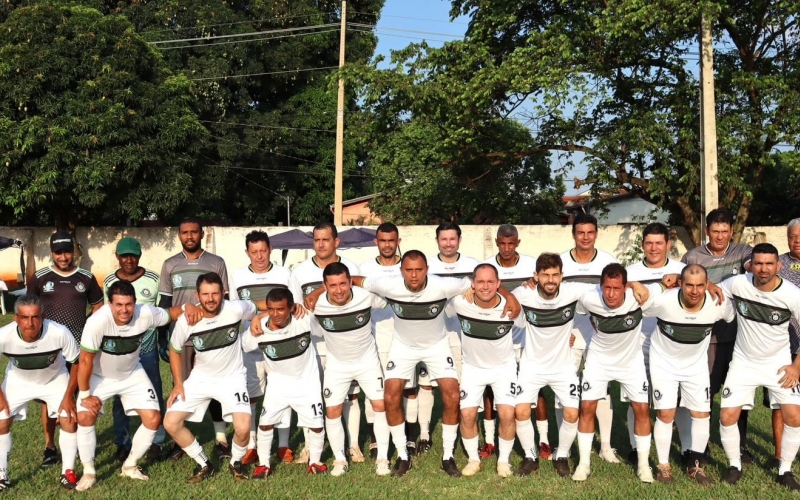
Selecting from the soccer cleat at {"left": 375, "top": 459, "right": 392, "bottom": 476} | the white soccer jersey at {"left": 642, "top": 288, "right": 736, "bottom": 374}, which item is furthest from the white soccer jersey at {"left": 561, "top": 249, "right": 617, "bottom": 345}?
the soccer cleat at {"left": 375, "top": 459, "right": 392, "bottom": 476}

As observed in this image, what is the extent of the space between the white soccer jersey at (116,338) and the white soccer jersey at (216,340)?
0.86 ft

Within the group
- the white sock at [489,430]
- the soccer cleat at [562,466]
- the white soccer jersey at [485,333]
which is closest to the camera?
the soccer cleat at [562,466]

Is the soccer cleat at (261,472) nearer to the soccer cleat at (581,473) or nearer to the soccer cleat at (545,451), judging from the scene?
the soccer cleat at (545,451)

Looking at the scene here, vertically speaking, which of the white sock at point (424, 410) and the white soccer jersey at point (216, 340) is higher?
the white soccer jersey at point (216, 340)

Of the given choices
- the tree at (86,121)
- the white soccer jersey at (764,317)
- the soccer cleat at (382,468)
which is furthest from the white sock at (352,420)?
the tree at (86,121)

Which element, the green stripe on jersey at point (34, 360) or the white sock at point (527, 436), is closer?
the green stripe on jersey at point (34, 360)

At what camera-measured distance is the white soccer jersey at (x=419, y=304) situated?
6.09m

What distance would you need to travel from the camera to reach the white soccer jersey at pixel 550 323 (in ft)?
19.5

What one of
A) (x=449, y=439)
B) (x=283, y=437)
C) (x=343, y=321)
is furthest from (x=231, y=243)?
(x=449, y=439)

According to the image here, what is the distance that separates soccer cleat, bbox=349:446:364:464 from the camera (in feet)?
20.8

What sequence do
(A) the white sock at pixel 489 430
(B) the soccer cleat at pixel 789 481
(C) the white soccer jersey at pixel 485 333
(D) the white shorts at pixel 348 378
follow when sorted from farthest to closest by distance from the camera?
(A) the white sock at pixel 489 430 → (D) the white shorts at pixel 348 378 → (C) the white soccer jersey at pixel 485 333 → (B) the soccer cleat at pixel 789 481

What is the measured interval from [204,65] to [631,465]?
23.7m

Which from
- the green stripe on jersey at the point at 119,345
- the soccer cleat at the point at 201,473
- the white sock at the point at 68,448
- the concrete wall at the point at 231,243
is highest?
the concrete wall at the point at 231,243

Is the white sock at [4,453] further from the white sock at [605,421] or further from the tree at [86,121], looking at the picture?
the tree at [86,121]
